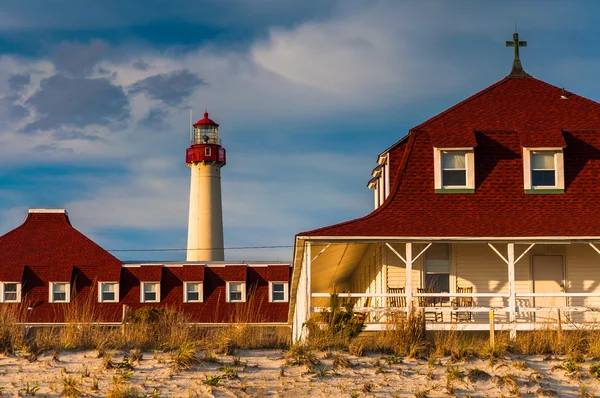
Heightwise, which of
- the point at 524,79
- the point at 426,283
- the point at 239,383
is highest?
the point at 524,79

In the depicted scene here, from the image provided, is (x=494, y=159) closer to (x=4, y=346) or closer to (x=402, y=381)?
(x=402, y=381)

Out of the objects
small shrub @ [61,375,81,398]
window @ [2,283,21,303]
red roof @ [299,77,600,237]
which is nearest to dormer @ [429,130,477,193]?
red roof @ [299,77,600,237]

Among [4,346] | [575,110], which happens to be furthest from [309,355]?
[575,110]

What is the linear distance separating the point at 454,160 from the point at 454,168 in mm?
236

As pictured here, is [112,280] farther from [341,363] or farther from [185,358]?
[341,363]

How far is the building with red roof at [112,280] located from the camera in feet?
175

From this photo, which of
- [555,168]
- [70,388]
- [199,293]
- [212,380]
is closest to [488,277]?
[555,168]

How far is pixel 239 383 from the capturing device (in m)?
19.3

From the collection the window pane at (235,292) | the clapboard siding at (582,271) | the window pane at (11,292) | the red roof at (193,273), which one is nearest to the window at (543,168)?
the clapboard siding at (582,271)

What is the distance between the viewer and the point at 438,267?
29297 millimetres

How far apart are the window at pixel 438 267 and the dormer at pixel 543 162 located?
9.54 ft

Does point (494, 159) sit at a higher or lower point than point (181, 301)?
higher

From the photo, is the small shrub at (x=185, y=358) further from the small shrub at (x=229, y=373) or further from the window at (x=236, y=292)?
the window at (x=236, y=292)

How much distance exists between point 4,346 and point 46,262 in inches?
1348
